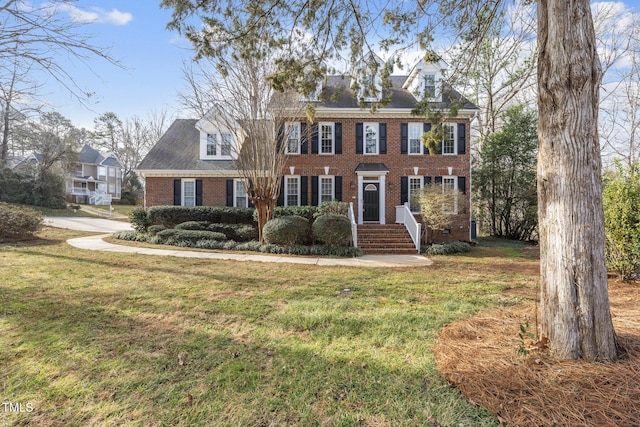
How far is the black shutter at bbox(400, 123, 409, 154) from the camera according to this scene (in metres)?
14.8

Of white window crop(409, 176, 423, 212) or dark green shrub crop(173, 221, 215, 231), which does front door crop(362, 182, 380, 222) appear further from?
dark green shrub crop(173, 221, 215, 231)

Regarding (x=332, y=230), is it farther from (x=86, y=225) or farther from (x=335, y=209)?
(x=86, y=225)

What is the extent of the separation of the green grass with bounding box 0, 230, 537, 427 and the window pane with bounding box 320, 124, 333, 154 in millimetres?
9521

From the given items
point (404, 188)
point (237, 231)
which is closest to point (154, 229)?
point (237, 231)

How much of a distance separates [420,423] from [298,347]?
1.46m

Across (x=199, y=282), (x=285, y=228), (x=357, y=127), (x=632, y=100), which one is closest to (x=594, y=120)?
(x=199, y=282)

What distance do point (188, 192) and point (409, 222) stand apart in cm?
1064

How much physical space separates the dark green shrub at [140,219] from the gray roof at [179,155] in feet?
8.23

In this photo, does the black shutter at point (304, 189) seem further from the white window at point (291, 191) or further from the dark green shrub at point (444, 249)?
the dark green shrub at point (444, 249)

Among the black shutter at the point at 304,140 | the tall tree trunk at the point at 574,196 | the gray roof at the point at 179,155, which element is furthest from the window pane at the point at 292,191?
the tall tree trunk at the point at 574,196

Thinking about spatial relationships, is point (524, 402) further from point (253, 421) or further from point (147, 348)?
point (147, 348)

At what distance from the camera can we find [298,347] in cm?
327

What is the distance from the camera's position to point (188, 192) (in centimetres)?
1522

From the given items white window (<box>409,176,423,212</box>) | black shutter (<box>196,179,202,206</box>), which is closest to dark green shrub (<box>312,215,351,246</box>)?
white window (<box>409,176,423,212</box>)
